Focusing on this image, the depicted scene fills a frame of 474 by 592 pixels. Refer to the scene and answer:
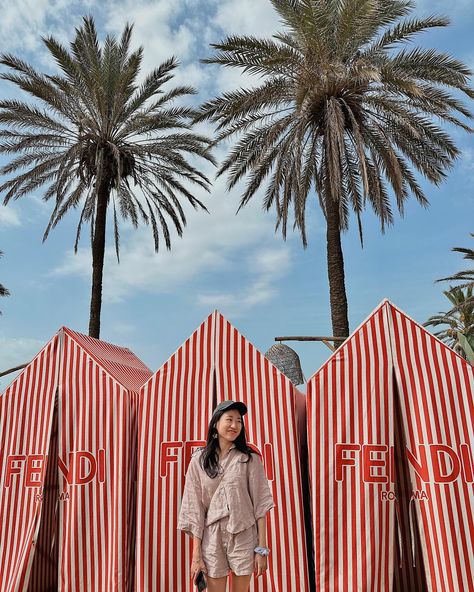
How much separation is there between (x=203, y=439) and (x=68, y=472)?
1.88 m

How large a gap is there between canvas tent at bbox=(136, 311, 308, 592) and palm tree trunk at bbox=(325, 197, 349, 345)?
22.5 ft

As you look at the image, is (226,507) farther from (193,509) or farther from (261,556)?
(261,556)

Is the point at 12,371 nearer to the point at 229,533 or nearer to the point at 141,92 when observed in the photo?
the point at 229,533

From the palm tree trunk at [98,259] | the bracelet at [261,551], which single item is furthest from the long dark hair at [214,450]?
the palm tree trunk at [98,259]

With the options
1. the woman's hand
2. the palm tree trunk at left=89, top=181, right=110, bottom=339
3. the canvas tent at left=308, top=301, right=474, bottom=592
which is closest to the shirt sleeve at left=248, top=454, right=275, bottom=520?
the woman's hand

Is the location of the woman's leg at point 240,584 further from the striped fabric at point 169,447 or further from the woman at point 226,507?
the striped fabric at point 169,447

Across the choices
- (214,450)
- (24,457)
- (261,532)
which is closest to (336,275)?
(24,457)

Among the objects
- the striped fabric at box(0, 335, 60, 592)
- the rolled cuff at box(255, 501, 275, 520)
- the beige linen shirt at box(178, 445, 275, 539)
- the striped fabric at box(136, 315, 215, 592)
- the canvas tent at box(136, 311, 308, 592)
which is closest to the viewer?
the beige linen shirt at box(178, 445, 275, 539)

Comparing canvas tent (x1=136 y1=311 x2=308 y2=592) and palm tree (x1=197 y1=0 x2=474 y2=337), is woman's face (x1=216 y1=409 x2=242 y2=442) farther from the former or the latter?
palm tree (x1=197 y1=0 x2=474 y2=337)

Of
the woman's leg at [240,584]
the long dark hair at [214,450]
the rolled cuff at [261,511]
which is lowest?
the woman's leg at [240,584]

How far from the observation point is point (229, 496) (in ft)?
14.2

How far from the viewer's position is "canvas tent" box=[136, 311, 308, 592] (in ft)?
21.9

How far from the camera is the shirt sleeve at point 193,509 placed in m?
4.36

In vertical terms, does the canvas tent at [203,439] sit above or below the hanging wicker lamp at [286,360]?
below
